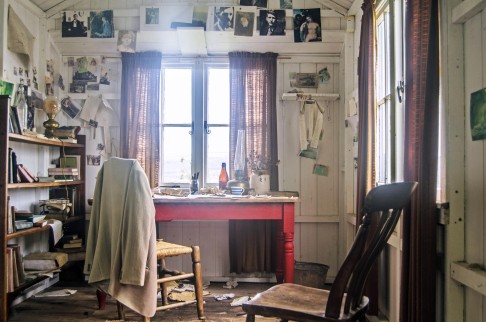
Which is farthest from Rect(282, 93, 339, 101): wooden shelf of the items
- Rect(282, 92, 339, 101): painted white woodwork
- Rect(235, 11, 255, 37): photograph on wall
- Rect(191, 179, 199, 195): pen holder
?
Rect(191, 179, 199, 195): pen holder

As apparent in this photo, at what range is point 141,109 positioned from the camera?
11.2ft

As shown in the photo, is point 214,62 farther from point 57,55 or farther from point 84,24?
point 57,55

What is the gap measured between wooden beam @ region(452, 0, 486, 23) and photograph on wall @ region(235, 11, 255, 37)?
6.83 ft

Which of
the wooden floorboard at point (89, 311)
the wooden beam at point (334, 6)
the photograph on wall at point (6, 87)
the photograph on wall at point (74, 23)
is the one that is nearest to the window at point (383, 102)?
the wooden beam at point (334, 6)

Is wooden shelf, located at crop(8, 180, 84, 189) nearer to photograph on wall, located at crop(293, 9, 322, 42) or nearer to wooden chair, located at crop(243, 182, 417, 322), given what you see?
wooden chair, located at crop(243, 182, 417, 322)

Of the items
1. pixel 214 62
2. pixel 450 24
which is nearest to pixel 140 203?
pixel 450 24

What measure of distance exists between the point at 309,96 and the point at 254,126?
0.57 meters

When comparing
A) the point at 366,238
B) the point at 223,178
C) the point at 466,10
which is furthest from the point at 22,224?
the point at 466,10

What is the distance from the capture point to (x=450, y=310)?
A: 4.76 ft

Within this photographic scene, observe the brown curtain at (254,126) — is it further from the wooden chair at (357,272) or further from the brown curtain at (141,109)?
the wooden chair at (357,272)

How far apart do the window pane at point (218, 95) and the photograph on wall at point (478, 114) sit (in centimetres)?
233

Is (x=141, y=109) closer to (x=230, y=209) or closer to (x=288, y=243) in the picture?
(x=230, y=209)

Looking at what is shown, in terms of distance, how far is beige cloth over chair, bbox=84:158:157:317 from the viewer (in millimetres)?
2008

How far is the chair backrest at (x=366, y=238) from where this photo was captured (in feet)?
3.98
